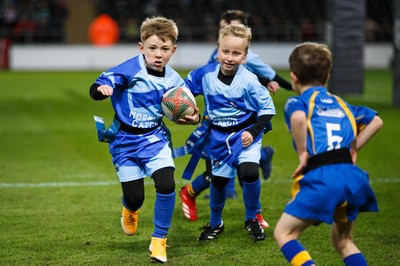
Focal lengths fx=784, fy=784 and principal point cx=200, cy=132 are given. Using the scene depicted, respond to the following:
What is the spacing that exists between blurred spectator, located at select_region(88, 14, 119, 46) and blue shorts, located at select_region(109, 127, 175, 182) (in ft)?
82.0

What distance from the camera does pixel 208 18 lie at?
105ft

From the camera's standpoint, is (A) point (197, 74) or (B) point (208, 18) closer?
(A) point (197, 74)

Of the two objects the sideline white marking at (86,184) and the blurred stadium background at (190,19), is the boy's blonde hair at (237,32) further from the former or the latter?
the blurred stadium background at (190,19)

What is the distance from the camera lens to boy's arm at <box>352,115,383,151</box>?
193 inches

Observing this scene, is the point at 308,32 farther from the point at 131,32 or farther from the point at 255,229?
the point at 255,229

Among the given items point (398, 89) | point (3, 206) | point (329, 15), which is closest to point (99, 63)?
point (329, 15)

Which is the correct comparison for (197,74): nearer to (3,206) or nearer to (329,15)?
(3,206)

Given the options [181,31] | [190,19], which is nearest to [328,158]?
[181,31]

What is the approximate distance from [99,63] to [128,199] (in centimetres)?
2553

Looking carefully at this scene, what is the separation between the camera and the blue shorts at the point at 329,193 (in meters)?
4.61

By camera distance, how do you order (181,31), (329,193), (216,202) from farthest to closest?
(181,31) → (216,202) → (329,193)

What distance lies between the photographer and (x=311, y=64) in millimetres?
4750

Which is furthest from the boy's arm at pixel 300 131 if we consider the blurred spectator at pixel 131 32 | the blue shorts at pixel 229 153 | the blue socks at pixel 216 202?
the blurred spectator at pixel 131 32

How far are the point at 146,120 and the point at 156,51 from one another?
0.55m
